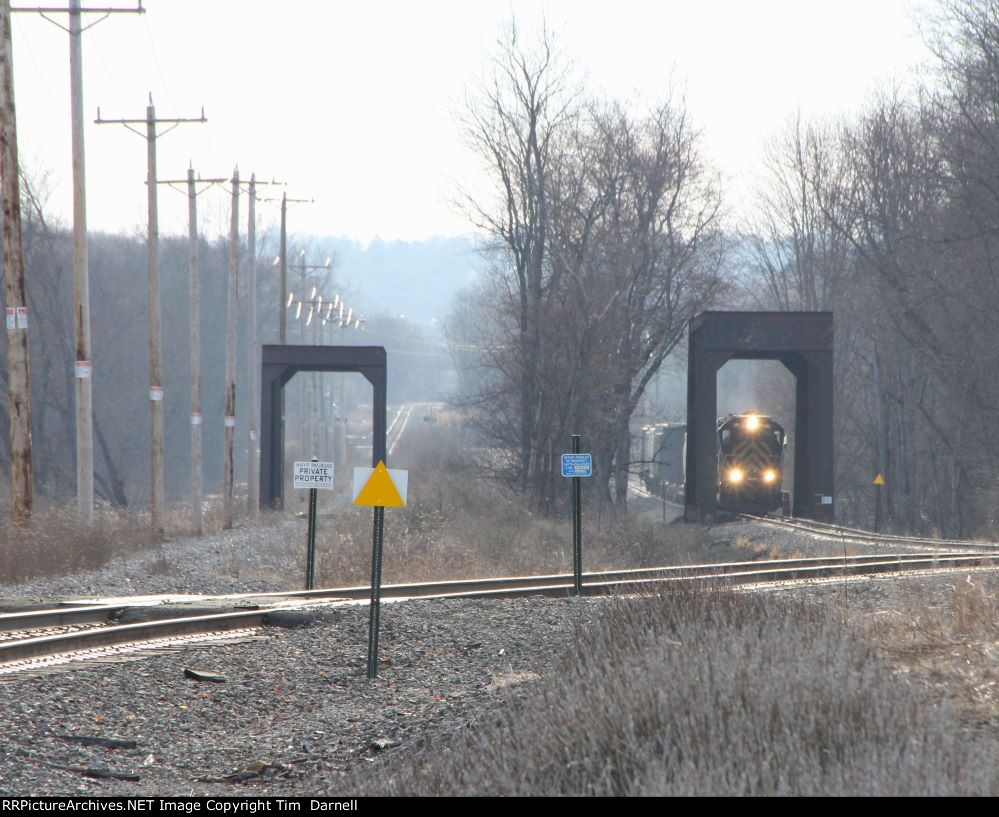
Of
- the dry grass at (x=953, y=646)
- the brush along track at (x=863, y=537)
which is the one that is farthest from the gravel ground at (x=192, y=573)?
the brush along track at (x=863, y=537)

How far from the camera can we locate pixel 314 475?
14.8 m

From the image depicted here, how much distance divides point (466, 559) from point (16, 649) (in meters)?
11.9

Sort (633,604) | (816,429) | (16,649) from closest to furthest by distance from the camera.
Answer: (633,604) → (16,649) → (816,429)

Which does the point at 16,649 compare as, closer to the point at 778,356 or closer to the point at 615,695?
the point at 615,695

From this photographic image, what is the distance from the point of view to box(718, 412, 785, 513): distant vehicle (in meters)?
39.5

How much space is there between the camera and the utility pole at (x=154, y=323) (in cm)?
2725

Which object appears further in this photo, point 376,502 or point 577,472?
point 577,472

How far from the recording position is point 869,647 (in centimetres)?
659

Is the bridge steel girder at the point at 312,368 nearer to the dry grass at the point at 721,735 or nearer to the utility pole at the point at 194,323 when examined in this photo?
the utility pole at the point at 194,323

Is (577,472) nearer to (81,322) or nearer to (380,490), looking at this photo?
(380,490)

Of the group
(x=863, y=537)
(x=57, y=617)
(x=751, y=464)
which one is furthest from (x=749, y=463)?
(x=57, y=617)

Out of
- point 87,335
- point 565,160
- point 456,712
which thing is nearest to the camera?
point 456,712

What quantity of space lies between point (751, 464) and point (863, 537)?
12789 millimetres
